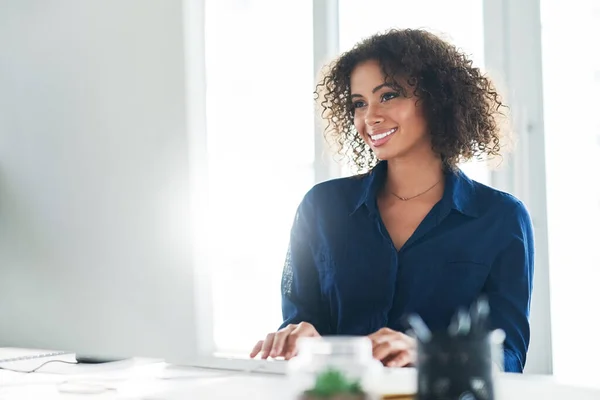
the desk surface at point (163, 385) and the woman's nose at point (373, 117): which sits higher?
the woman's nose at point (373, 117)

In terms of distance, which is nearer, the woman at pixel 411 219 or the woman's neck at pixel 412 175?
the woman at pixel 411 219

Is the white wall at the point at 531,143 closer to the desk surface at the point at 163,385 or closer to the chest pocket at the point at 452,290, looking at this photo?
the chest pocket at the point at 452,290

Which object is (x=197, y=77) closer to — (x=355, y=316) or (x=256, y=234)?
(x=256, y=234)

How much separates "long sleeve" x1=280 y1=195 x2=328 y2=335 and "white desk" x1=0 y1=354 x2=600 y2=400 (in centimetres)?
43

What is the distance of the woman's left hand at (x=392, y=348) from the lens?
133cm

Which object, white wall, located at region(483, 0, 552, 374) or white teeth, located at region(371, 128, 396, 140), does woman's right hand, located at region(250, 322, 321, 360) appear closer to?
white teeth, located at region(371, 128, 396, 140)

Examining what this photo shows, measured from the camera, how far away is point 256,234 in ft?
10.5

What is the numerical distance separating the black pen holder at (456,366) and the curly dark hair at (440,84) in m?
1.12

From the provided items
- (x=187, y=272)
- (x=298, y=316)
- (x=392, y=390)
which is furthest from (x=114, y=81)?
(x=392, y=390)

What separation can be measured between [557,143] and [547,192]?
16cm

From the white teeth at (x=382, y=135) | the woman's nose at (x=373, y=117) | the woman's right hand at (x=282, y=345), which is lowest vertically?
the woman's right hand at (x=282, y=345)

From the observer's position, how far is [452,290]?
1729 mm

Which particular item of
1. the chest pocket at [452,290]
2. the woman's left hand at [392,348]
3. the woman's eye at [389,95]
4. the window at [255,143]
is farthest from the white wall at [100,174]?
the woman's left hand at [392,348]

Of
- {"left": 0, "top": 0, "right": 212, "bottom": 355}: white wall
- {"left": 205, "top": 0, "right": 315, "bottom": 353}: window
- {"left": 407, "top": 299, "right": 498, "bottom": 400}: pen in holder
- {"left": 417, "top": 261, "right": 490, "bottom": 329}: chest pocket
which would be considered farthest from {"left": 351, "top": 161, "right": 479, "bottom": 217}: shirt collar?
{"left": 0, "top": 0, "right": 212, "bottom": 355}: white wall
